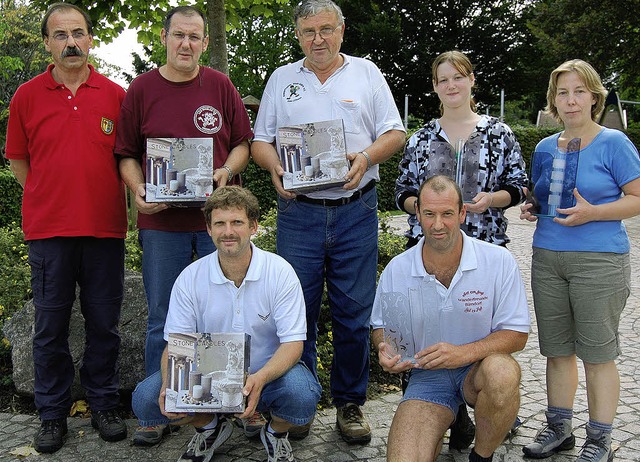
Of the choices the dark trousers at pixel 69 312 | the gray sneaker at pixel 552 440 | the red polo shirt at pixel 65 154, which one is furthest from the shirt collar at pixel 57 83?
the gray sneaker at pixel 552 440

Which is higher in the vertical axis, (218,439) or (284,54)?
(284,54)

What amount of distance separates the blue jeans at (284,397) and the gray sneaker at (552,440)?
1245 mm

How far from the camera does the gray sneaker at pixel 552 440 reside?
3.81 m

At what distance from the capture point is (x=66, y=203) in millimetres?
3900

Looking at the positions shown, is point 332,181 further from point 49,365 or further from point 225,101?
point 49,365

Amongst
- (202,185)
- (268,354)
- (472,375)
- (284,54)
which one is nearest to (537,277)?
(472,375)

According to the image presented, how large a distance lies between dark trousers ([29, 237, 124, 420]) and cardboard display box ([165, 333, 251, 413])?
3.23 ft

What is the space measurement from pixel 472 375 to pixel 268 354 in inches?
41.8

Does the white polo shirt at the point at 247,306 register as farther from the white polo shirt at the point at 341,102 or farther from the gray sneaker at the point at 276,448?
the white polo shirt at the point at 341,102

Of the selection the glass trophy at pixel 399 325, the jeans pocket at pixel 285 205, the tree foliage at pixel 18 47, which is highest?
the tree foliage at pixel 18 47

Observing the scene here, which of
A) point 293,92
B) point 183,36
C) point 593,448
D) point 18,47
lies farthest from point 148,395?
point 18,47

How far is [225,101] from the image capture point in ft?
13.3

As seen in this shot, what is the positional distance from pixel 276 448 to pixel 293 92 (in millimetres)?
1991

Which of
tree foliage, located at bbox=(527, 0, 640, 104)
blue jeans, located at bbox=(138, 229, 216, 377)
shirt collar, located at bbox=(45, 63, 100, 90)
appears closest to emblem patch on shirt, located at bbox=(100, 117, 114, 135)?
shirt collar, located at bbox=(45, 63, 100, 90)
